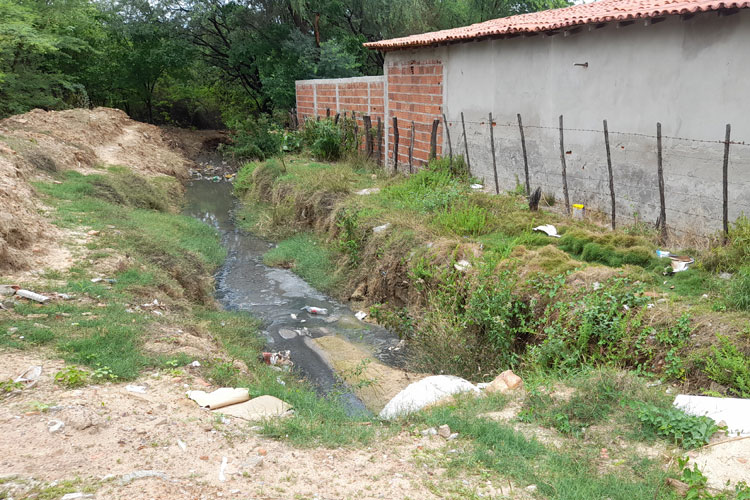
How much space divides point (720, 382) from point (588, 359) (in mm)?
1033

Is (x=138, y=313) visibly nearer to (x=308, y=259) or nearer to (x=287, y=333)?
(x=287, y=333)

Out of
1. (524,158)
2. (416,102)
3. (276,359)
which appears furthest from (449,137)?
(276,359)

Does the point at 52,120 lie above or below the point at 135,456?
above

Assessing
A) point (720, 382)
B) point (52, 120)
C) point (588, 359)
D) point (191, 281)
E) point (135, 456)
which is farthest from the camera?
point (52, 120)

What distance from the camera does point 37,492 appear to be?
117 inches

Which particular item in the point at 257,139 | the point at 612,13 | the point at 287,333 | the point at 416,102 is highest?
the point at 612,13

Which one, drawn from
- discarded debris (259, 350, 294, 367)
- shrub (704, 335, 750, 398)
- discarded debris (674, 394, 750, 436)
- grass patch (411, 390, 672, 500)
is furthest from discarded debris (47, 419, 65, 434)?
shrub (704, 335, 750, 398)

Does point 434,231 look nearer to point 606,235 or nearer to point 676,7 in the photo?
point 606,235

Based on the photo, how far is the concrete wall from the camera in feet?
20.5

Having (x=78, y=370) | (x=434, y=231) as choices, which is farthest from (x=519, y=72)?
(x=78, y=370)

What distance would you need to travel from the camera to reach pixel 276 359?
253 inches

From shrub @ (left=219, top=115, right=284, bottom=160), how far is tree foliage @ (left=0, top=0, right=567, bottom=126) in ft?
5.63

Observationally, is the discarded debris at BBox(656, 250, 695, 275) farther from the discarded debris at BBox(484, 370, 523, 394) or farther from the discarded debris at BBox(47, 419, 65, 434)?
the discarded debris at BBox(47, 419, 65, 434)

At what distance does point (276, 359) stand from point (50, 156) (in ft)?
24.6
